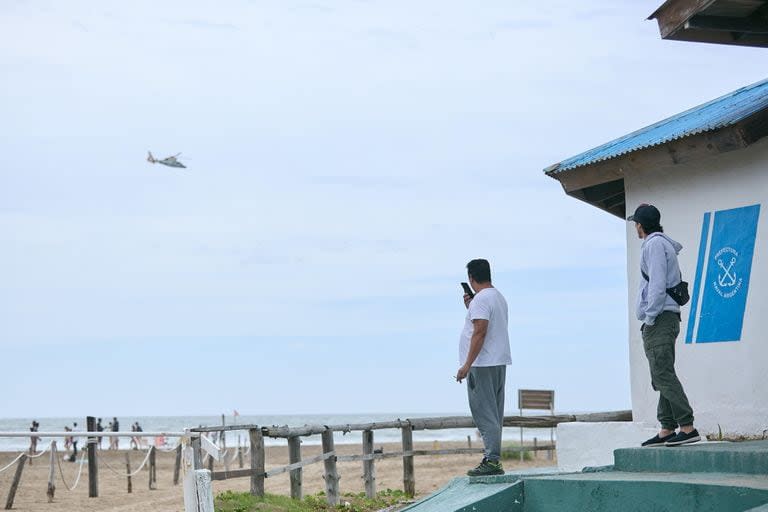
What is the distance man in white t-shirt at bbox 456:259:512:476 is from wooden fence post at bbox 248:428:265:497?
17.0 ft

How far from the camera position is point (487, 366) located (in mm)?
8094

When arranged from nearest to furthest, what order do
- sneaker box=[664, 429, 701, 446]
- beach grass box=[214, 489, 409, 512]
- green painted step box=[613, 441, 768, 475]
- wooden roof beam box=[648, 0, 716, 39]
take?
green painted step box=[613, 441, 768, 475] → sneaker box=[664, 429, 701, 446] → wooden roof beam box=[648, 0, 716, 39] → beach grass box=[214, 489, 409, 512]

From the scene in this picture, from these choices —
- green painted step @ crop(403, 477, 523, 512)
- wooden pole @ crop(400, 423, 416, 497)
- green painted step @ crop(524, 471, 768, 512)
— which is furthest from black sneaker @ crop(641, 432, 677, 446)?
wooden pole @ crop(400, 423, 416, 497)

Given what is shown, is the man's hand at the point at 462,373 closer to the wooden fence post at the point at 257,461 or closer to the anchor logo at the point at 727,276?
the anchor logo at the point at 727,276

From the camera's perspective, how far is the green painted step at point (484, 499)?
7.07 meters

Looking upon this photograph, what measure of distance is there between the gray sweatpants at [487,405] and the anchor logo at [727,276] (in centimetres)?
257

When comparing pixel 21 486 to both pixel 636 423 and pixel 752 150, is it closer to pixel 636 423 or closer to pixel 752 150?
pixel 636 423

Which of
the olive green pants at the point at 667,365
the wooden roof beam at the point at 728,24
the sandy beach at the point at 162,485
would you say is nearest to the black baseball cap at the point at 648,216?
the olive green pants at the point at 667,365

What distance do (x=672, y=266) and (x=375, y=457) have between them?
8.12 metres

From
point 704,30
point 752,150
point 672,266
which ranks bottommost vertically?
point 672,266

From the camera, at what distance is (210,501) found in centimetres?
756

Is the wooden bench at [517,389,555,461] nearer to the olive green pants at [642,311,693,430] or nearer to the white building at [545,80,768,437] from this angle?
the white building at [545,80,768,437]

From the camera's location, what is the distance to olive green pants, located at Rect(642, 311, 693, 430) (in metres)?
7.62

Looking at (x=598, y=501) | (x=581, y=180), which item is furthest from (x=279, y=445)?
(x=598, y=501)
